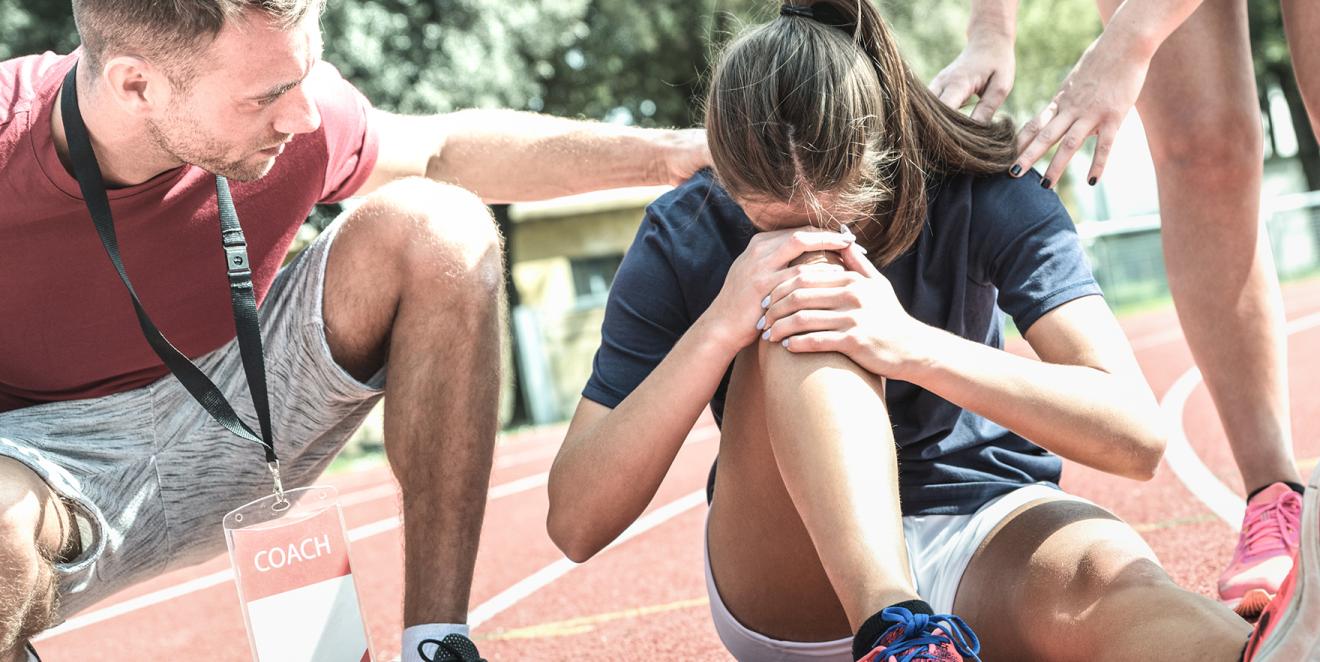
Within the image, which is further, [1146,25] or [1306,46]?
[1306,46]

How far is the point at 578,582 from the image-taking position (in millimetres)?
4719

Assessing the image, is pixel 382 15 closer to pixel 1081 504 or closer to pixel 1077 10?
pixel 1081 504

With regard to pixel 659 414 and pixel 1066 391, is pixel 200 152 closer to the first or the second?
Result: pixel 659 414

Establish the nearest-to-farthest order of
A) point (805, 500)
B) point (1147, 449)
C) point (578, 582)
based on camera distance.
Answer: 1. point (805, 500)
2. point (1147, 449)
3. point (578, 582)

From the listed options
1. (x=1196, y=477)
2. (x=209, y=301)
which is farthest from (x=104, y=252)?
(x=1196, y=477)

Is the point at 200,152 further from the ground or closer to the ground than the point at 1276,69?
further from the ground

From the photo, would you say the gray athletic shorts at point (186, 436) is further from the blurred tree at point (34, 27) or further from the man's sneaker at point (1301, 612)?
the blurred tree at point (34, 27)

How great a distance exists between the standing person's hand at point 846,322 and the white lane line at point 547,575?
1.80 metres

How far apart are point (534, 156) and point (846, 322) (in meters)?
1.21

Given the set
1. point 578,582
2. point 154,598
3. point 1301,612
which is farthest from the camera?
point 154,598

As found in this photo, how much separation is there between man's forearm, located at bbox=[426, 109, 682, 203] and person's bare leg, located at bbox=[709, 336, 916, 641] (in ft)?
2.77

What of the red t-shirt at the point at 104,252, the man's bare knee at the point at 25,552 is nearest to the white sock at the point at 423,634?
the man's bare knee at the point at 25,552

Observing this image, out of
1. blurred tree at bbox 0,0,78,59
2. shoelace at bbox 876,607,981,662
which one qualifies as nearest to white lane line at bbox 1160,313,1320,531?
shoelace at bbox 876,607,981,662

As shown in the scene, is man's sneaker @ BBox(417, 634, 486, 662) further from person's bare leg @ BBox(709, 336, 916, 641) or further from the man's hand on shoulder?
the man's hand on shoulder
